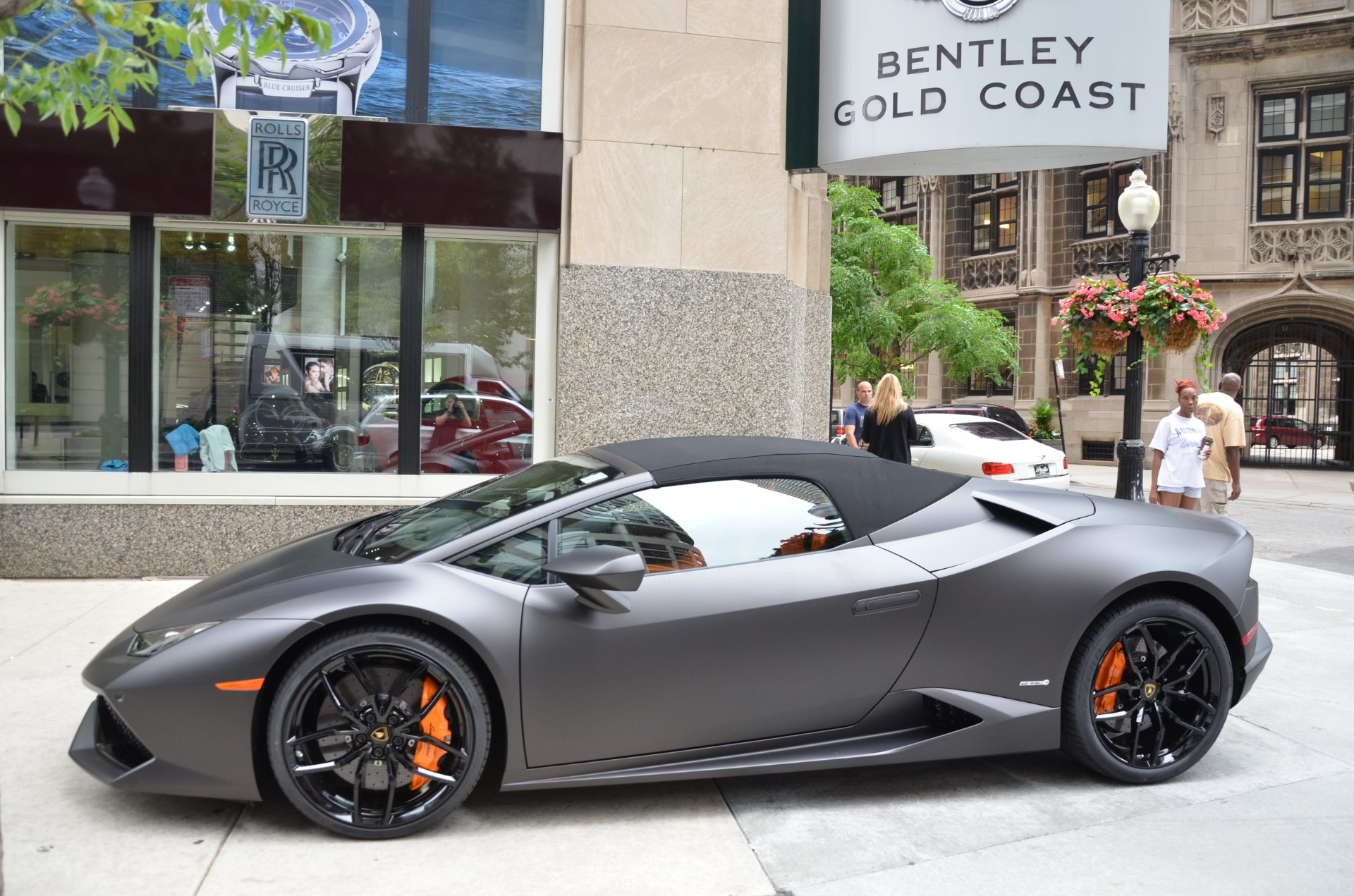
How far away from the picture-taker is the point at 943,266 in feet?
120

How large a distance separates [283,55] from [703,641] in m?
2.49

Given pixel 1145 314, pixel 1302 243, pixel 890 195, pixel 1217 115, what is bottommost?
pixel 1145 314

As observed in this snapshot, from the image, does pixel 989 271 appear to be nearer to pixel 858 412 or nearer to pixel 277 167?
pixel 858 412

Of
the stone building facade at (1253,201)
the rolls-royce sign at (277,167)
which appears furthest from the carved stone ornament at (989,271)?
the rolls-royce sign at (277,167)

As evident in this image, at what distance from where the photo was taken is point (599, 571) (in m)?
3.48

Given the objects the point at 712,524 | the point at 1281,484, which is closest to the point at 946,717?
the point at 712,524

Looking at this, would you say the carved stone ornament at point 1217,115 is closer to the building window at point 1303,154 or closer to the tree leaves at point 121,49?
the building window at point 1303,154

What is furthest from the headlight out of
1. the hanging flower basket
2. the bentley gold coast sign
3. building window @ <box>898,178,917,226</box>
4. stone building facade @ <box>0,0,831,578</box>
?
building window @ <box>898,178,917,226</box>

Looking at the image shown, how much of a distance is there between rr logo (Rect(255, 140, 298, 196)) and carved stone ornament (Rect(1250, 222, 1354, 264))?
27.5m

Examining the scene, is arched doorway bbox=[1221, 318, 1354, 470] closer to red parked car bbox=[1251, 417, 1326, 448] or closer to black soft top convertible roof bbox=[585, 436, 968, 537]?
red parked car bbox=[1251, 417, 1326, 448]

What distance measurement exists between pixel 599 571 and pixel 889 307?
2484 centimetres

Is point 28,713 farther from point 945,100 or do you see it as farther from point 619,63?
point 945,100

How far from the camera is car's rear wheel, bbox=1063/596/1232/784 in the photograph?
4086 millimetres

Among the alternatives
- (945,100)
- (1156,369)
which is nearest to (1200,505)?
(945,100)
